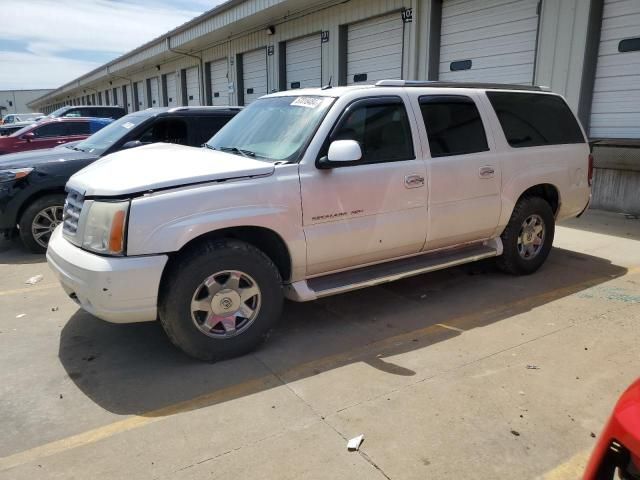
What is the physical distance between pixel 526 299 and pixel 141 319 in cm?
346

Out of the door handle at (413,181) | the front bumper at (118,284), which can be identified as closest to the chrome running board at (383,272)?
the door handle at (413,181)

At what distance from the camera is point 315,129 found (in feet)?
12.9

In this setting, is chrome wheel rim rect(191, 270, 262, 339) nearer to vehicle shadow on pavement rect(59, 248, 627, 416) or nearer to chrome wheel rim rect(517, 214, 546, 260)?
vehicle shadow on pavement rect(59, 248, 627, 416)

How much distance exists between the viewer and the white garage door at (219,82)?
67.5ft

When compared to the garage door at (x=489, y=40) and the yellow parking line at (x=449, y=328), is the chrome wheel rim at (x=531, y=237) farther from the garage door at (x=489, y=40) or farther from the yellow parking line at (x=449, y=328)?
the garage door at (x=489, y=40)

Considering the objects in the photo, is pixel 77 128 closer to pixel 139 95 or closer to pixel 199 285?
pixel 199 285

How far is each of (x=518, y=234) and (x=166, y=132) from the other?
16.5 ft

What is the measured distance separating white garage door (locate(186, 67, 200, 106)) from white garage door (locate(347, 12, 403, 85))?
1116 centimetres

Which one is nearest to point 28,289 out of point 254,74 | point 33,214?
point 33,214

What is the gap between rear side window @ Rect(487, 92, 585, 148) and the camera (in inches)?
201

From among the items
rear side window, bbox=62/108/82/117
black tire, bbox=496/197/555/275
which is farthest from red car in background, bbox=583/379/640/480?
rear side window, bbox=62/108/82/117

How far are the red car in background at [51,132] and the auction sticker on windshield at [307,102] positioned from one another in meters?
8.94

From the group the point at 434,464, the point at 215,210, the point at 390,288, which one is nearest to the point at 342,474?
the point at 434,464

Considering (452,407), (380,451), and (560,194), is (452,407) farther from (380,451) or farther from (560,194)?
(560,194)
